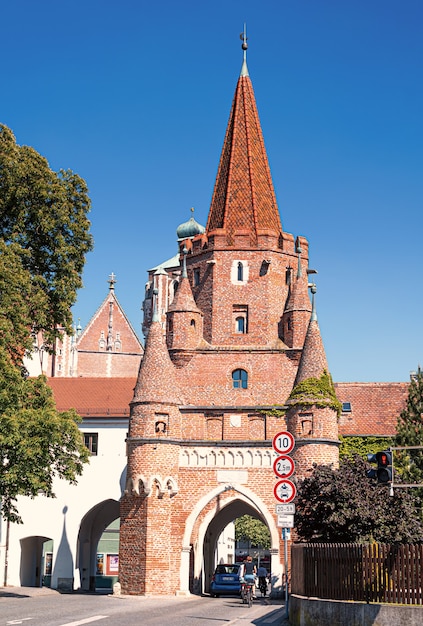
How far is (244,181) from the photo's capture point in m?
43.9

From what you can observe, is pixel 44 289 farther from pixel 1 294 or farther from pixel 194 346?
pixel 194 346

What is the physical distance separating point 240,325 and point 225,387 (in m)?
3.01

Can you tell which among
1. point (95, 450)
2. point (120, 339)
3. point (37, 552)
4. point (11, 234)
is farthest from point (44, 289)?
point (120, 339)

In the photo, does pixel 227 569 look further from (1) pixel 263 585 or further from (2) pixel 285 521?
(2) pixel 285 521

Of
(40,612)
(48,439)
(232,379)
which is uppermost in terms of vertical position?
(232,379)

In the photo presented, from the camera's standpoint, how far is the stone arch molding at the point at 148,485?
35969 millimetres

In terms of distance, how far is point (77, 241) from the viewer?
31.2 m

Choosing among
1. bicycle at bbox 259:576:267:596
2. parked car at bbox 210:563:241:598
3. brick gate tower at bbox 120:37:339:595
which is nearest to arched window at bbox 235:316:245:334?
brick gate tower at bbox 120:37:339:595

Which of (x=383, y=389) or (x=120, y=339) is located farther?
(x=120, y=339)

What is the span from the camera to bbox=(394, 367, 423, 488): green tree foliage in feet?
114

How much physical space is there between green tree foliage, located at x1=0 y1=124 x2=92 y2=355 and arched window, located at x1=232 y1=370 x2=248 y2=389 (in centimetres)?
1146

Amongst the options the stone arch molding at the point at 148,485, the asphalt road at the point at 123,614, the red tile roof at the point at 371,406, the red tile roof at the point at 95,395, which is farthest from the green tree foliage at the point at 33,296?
the red tile roof at the point at 371,406

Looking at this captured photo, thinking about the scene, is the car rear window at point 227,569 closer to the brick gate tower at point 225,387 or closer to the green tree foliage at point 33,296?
the brick gate tower at point 225,387

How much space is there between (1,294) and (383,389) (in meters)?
23.9
